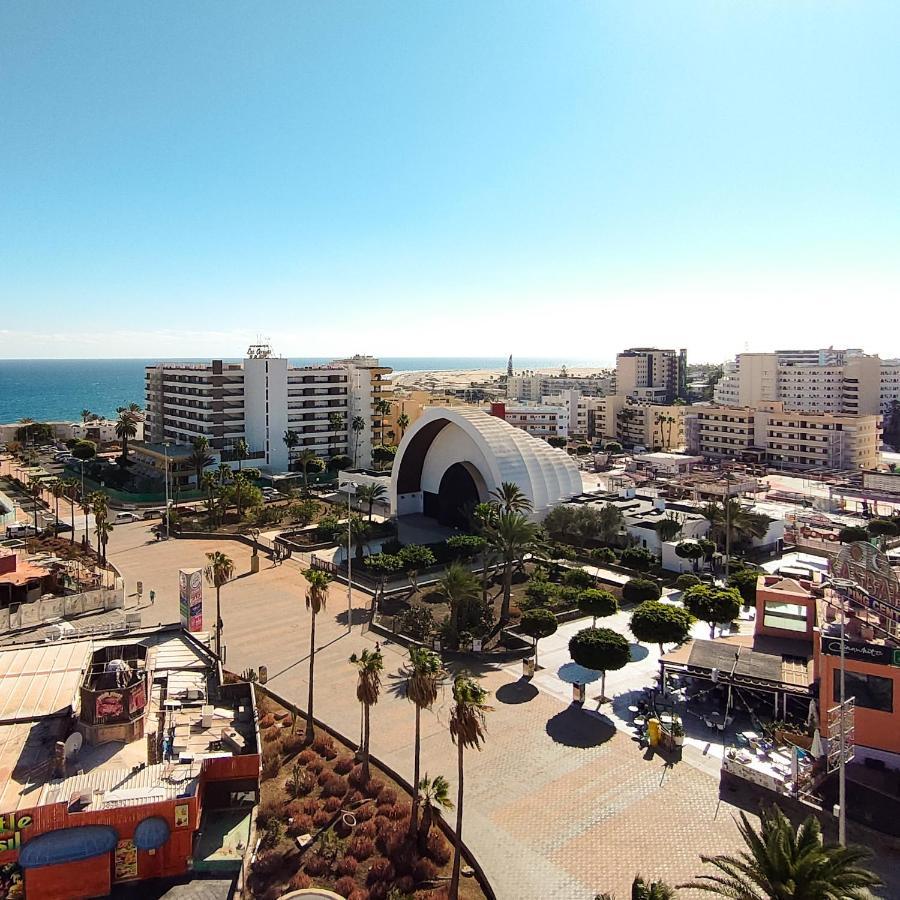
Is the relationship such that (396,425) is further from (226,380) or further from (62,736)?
(62,736)

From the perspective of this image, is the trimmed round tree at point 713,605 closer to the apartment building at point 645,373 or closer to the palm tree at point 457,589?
the palm tree at point 457,589

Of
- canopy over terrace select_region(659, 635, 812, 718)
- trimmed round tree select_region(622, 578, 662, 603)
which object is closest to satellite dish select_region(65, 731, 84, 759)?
canopy over terrace select_region(659, 635, 812, 718)

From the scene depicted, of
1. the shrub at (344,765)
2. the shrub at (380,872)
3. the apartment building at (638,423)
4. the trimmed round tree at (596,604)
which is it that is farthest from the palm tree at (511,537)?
the apartment building at (638,423)

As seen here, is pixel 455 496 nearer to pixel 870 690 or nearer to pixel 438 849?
pixel 870 690

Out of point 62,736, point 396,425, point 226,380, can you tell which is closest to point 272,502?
point 226,380

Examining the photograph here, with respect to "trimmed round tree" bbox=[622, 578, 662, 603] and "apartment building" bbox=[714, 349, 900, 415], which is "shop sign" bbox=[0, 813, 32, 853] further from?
"apartment building" bbox=[714, 349, 900, 415]

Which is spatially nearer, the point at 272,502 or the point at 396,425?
the point at 272,502
